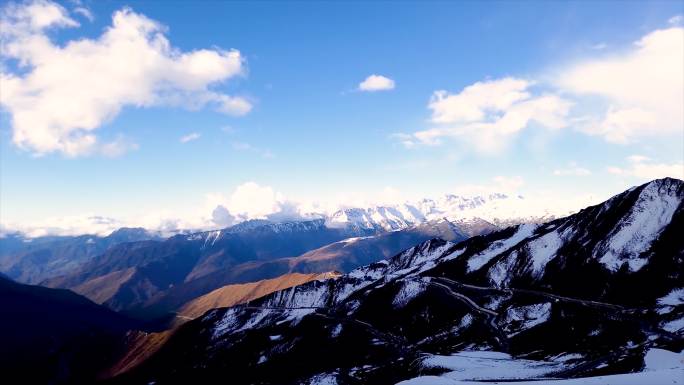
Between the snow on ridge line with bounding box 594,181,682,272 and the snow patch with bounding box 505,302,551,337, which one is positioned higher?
the snow on ridge line with bounding box 594,181,682,272

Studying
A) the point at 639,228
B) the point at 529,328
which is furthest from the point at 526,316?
the point at 639,228

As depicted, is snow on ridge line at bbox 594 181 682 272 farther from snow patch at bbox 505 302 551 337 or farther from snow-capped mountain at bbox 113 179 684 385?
snow patch at bbox 505 302 551 337

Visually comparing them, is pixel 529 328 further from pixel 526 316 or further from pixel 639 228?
pixel 639 228

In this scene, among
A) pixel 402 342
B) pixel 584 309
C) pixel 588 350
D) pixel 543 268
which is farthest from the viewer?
pixel 543 268

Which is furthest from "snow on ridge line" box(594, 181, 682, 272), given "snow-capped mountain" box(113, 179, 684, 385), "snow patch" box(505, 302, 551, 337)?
"snow patch" box(505, 302, 551, 337)

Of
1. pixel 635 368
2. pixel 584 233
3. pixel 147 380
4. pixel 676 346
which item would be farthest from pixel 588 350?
pixel 147 380

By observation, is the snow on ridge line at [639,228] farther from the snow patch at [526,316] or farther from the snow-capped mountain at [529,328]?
the snow patch at [526,316]

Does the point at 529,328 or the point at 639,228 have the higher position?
the point at 639,228

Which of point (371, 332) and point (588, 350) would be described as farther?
point (371, 332)

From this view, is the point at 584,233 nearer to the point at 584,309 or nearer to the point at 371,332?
the point at 584,309
